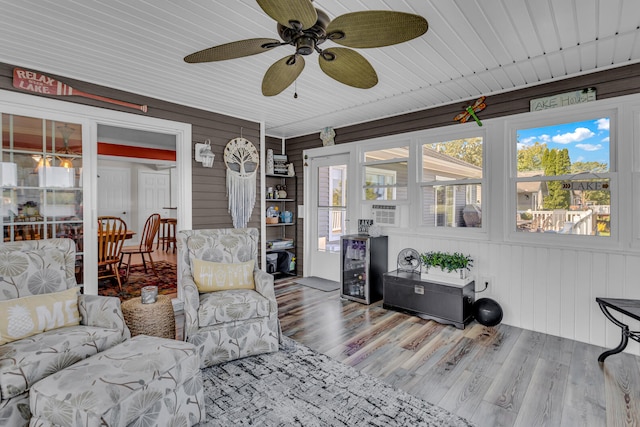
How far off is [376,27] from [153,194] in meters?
8.52

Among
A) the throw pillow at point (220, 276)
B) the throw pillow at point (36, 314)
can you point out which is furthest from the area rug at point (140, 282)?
the throw pillow at point (36, 314)

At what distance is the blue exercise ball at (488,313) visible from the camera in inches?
132

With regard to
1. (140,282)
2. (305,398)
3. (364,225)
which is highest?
(364,225)

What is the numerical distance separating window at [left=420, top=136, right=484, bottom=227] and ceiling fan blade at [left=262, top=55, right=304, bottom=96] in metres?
2.47

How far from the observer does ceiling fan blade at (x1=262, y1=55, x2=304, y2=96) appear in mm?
2019

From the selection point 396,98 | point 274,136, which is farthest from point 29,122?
point 396,98

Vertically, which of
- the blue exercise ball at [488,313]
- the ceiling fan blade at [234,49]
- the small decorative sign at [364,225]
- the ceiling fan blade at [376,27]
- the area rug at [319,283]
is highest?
the ceiling fan blade at [234,49]

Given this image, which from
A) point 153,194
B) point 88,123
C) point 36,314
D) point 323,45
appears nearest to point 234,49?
point 323,45

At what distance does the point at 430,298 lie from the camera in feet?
11.6

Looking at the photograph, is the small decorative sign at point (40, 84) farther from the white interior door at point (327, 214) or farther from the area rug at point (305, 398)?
the white interior door at point (327, 214)

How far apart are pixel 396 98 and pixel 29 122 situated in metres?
3.69

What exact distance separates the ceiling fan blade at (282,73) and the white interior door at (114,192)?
280 inches

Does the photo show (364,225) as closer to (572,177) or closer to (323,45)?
(572,177)

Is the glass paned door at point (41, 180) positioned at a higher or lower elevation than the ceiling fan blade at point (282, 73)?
lower
